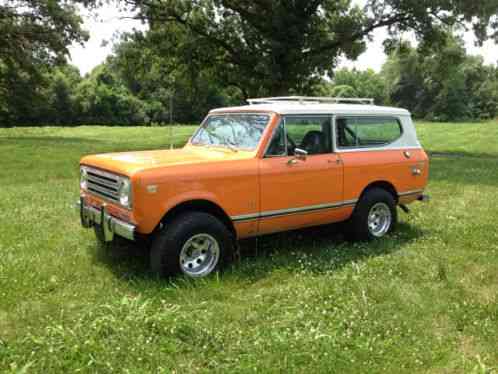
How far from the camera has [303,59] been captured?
1955 cm

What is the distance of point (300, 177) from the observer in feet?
19.1

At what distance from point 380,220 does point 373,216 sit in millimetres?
199

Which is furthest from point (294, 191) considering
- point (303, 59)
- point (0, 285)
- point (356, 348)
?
point (303, 59)

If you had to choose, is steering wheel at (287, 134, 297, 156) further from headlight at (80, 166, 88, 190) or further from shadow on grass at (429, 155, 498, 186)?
shadow on grass at (429, 155, 498, 186)

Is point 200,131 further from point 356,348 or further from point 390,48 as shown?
point 390,48

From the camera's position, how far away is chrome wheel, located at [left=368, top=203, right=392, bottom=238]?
684cm

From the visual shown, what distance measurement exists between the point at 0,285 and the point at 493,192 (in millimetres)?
9776

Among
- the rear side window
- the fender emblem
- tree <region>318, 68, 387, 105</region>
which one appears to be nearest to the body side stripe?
the rear side window

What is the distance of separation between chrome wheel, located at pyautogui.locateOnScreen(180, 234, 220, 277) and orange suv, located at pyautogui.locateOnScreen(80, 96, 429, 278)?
1cm

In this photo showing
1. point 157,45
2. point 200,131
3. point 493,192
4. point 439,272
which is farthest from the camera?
point 157,45

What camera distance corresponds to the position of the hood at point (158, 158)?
4.89 meters

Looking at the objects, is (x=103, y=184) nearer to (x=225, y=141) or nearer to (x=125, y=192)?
(x=125, y=192)

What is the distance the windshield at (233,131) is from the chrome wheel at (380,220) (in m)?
2.19

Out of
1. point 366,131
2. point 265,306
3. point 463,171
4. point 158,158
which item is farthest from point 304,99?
point 463,171
